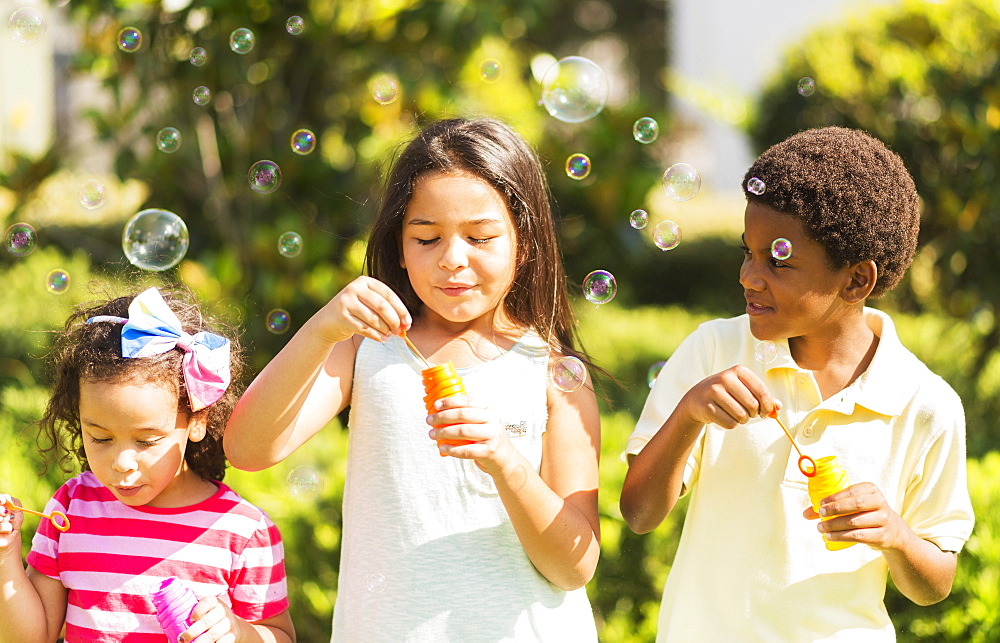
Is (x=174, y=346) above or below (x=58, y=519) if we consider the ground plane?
above

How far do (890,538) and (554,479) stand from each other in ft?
1.87

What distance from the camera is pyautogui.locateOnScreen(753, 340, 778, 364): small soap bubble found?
1982mm

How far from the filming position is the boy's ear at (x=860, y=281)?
6.34ft

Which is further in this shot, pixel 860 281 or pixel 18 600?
pixel 860 281

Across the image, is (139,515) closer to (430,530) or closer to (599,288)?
(430,530)

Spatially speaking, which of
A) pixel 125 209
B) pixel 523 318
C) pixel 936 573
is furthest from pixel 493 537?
pixel 125 209

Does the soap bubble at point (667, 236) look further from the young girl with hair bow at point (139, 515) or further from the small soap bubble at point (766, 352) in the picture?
the young girl with hair bow at point (139, 515)

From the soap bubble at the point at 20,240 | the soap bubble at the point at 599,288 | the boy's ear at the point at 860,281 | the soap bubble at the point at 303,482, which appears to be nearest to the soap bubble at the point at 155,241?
the soap bubble at the point at 20,240

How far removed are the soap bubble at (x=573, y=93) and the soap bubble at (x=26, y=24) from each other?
1.64m

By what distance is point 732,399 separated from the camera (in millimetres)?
1738

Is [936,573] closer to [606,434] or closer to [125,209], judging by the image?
[606,434]

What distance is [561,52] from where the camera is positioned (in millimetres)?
20797

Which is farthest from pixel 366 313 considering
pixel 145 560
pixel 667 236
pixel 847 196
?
pixel 667 236

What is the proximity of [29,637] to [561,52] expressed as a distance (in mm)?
19930
